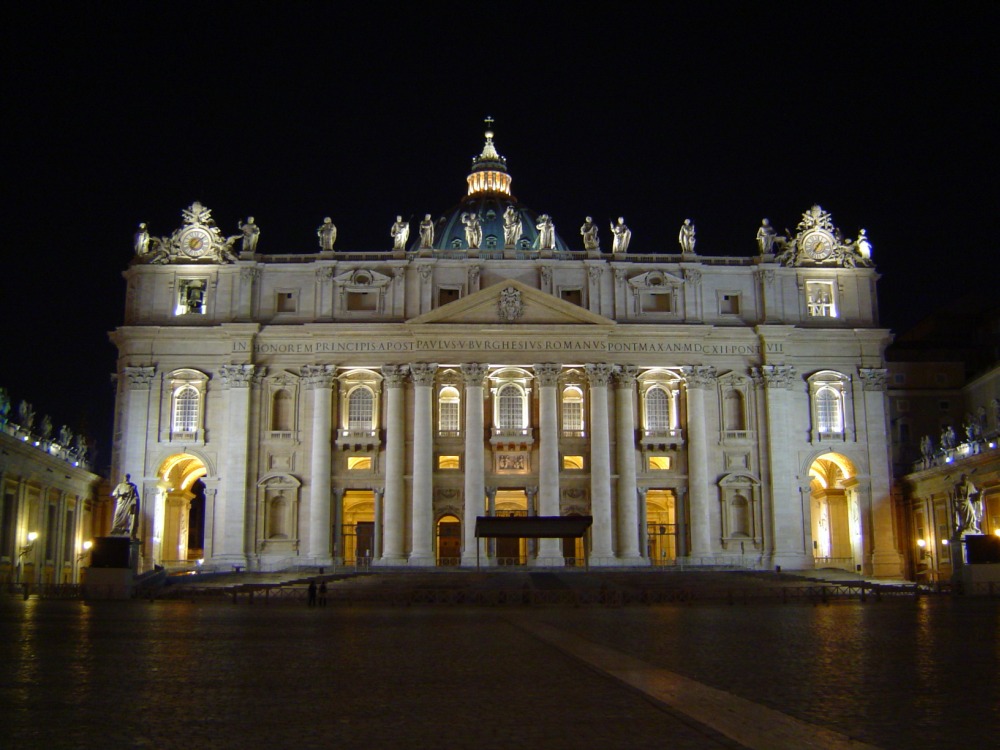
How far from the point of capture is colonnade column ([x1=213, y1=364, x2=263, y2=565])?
62562mm

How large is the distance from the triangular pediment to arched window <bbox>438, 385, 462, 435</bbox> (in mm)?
4289

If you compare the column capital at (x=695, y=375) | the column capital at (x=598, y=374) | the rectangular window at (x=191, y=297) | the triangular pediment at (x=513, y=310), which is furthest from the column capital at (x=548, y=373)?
the rectangular window at (x=191, y=297)

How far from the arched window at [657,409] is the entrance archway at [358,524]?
16.9 meters

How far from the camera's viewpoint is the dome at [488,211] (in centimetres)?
8981

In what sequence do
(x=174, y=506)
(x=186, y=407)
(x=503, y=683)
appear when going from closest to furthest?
1. (x=503, y=683)
2. (x=186, y=407)
3. (x=174, y=506)

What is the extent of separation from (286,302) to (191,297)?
5642 mm

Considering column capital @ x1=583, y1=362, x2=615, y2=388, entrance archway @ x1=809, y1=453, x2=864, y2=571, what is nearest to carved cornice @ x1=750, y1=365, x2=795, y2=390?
entrance archway @ x1=809, y1=453, x2=864, y2=571

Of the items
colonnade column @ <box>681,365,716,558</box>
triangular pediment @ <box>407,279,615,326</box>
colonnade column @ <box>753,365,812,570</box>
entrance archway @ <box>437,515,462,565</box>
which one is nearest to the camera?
colonnade column @ <box>681,365,716,558</box>

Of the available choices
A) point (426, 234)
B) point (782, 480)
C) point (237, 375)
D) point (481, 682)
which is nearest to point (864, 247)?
point (782, 480)

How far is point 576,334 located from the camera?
64500 millimetres

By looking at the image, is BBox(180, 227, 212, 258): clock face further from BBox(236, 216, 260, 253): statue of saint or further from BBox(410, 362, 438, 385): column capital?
BBox(410, 362, 438, 385): column capital

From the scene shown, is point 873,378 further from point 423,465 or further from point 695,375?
point 423,465

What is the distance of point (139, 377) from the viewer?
211 feet

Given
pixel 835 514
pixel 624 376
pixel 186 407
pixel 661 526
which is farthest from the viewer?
pixel 835 514
